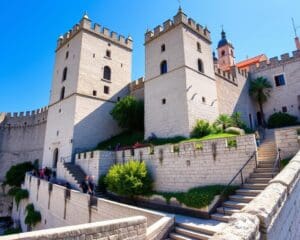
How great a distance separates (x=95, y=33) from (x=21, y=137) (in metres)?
20.8

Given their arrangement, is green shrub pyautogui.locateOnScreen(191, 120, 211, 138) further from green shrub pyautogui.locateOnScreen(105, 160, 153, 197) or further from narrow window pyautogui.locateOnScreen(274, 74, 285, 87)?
narrow window pyautogui.locateOnScreen(274, 74, 285, 87)

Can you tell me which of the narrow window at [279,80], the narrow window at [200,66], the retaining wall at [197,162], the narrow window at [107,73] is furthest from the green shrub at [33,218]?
the narrow window at [279,80]

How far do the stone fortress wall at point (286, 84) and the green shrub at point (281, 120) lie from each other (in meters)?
0.87

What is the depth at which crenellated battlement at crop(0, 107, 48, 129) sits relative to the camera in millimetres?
31394

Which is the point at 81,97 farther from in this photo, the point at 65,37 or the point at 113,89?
the point at 65,37

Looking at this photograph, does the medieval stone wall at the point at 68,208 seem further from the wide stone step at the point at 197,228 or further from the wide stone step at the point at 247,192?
the wide stone step at the point at 247,192

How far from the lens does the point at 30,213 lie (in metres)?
16.2

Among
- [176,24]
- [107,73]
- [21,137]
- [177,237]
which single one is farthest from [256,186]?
[21,137]

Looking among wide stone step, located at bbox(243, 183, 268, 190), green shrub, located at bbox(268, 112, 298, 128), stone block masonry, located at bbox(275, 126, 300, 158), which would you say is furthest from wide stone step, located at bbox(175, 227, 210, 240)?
green shrub, located at bbox(268, 112, 298, 128)

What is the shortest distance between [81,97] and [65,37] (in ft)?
30.3

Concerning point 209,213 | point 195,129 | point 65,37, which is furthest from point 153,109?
point 65,37

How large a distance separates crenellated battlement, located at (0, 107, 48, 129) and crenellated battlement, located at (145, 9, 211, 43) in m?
20.8

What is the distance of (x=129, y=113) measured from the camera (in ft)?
65.5

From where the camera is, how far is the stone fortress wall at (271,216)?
2701 mm
